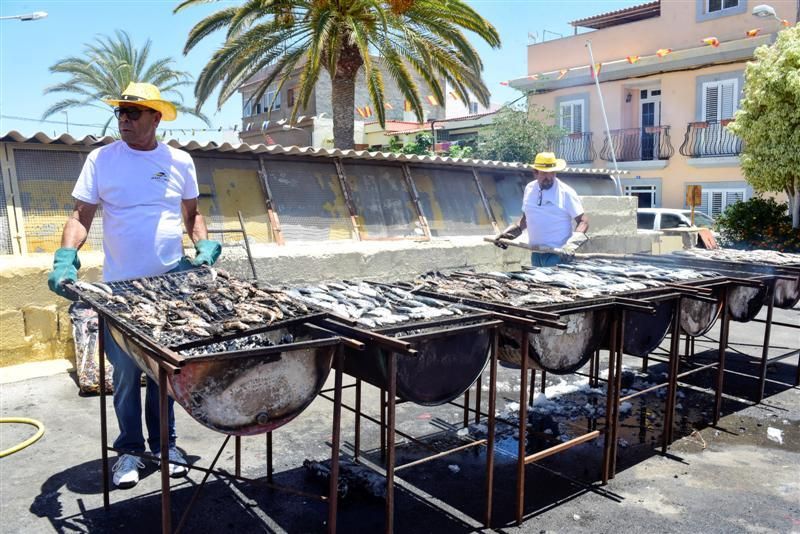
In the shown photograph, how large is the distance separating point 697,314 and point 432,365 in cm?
283

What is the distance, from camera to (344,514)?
374 cm

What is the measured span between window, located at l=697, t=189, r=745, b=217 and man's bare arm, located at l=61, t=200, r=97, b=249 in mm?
20209

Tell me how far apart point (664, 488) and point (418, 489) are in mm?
1582

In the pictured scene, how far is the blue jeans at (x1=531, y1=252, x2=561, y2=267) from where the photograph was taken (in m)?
6.66

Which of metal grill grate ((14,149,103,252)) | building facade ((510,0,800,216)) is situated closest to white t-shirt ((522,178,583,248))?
metal grill grate ((14,149,103,252))

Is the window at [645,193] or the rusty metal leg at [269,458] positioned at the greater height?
the window at [645,193]

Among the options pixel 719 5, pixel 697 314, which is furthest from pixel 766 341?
pixel 719 5

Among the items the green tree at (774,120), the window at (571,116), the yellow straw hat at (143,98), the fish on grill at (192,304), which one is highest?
the window at (571,116)

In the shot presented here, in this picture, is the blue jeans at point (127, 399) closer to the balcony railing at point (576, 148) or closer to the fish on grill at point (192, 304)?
the fish on grill at point (192, 304)

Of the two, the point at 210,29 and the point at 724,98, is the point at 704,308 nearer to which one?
the point at 210,29

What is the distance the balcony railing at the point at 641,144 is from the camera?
21.5 m

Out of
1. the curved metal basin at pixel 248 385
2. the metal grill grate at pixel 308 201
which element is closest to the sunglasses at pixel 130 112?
the curved metal basin at pixel 248 385

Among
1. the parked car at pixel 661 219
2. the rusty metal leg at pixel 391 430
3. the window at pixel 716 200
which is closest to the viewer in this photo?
the rusty metal leg at pixel 391 430

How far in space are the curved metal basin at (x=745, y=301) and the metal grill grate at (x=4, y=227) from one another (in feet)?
23.5
